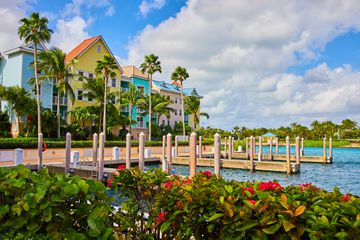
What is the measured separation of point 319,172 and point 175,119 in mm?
36977

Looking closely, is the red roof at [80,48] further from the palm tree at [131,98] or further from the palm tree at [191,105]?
the palm tree at [191,105]

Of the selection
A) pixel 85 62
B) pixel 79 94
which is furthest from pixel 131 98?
pixel 85 62

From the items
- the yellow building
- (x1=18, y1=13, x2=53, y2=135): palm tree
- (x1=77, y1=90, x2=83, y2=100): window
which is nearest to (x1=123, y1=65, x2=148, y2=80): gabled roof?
the yellow building

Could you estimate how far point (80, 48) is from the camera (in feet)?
143

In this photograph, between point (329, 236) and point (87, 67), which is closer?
point (329, 236)

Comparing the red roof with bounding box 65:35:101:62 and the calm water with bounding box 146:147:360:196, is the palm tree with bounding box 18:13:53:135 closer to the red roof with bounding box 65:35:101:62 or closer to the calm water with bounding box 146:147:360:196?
the red roof with bounding box 65:35:101:62

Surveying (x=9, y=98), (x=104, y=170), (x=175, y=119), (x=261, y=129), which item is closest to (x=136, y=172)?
(x=104, y=170)

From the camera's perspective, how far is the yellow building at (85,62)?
41375mm

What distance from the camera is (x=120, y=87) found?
47.3 meters

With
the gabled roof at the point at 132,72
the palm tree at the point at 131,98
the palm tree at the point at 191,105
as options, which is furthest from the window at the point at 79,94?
the palm tree at the point at 191,105

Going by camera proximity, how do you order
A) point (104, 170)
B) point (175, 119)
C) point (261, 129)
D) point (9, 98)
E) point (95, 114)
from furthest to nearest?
point (261, 129)
point (175, 119)
point (95, 114)
point (9, 98)
point (104, 170)

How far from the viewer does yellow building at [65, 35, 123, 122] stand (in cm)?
4138

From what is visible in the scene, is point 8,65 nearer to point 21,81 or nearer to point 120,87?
point 21,81

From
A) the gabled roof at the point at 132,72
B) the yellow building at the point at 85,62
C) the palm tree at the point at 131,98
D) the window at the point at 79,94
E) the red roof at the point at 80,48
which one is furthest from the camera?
the gabled roof at the point at 132,72
